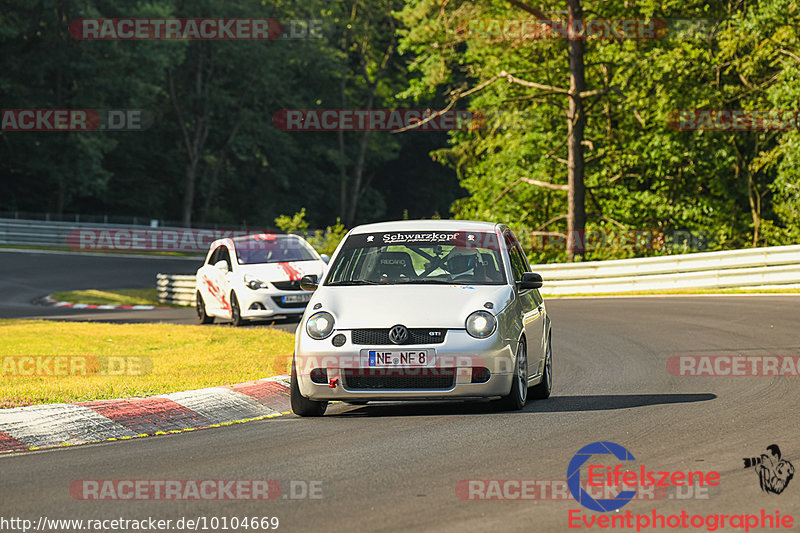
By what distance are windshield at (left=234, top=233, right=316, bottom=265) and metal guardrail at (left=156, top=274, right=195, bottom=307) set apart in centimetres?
878

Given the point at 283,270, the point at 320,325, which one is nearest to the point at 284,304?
the point at 283,270

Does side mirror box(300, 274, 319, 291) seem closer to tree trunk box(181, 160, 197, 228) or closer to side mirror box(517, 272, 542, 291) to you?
side mirror box(517, 272, 542, 291)

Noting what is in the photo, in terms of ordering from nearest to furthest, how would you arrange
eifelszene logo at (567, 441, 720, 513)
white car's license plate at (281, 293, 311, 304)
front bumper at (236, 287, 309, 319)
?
1. eifelszene logo at (567, 441, 720, 513)
2. front bumper at (236, 287, 309, 319)
3. white car's license plate at (281, 293, 311, 304)

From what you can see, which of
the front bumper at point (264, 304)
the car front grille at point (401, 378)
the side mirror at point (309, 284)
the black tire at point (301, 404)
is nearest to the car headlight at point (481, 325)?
the car front grille at point (401, 378)

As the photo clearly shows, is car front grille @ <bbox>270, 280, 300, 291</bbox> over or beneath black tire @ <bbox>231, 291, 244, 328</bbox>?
over

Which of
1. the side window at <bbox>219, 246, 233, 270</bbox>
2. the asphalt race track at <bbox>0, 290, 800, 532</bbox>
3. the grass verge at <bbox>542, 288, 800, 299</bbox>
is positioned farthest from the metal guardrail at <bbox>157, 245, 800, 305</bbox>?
the asphalt race track at <bbox>0, 290, 800, 532</bbox>

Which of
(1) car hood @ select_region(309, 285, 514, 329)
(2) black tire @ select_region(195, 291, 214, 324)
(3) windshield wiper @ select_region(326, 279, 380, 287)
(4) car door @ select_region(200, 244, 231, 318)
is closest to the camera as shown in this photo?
(1) car hood @ select_region(309, 285, 514, 329)

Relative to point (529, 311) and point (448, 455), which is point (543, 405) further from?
point (448, 455)

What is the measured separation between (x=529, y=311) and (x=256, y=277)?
36.2ft

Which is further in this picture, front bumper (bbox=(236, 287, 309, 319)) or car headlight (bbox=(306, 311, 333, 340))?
front bumper (bbox=(236, 287, 309, 319))

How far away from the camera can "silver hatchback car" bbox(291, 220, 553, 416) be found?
30.6ft

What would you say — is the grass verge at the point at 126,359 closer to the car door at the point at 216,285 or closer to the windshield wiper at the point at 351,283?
the car door at the point at 216,285

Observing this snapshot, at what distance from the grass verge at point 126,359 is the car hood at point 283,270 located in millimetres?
1595

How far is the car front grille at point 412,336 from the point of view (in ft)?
30.6
